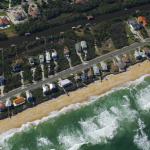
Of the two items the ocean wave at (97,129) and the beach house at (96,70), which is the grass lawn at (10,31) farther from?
the ocean wave at (97,129)

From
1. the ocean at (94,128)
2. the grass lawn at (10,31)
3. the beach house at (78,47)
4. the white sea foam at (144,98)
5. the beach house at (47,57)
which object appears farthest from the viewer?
the grass lawn at (10,31)

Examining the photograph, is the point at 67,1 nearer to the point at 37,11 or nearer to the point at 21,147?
the point at 37,11

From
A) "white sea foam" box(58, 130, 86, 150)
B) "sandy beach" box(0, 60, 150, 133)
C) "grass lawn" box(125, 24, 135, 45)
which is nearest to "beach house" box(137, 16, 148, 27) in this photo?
"grass lawn" box(125, 24, 135, 45)

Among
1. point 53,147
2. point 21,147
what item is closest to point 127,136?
point 53,147

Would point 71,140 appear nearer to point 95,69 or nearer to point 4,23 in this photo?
point 95,69

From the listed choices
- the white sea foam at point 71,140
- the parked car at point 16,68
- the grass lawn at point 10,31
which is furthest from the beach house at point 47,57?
the white sea foam at point 71,140

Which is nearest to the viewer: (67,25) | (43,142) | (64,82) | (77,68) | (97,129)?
(43,142)

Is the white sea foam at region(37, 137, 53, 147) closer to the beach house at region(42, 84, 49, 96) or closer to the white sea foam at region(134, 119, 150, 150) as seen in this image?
the beach house at region(42, 84, 49, 96)

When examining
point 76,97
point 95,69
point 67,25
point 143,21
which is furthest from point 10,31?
point 143,21
